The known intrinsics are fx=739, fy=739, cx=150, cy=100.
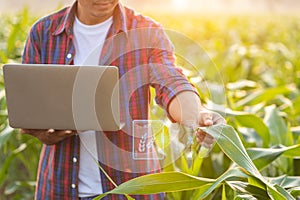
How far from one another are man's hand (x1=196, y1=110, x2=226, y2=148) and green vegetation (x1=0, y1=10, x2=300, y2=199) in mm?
25

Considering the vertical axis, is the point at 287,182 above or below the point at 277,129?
below

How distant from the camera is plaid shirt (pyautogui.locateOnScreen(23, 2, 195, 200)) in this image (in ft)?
7.62

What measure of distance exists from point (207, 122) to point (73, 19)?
0.60 m

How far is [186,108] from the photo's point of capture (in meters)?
2.16

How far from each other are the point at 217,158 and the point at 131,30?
1171 mm

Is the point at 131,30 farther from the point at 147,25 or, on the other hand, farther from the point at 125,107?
the point at 125,107

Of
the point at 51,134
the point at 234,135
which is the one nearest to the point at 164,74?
the point at 234,135

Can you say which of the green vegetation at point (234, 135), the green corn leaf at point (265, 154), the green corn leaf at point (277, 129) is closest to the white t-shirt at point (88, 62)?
the green vegetation at point (234, 135)

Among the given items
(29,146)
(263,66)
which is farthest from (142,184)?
(263,66)

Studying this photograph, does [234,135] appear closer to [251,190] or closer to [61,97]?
[251,190]

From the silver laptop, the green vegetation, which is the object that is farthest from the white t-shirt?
the green vegetation

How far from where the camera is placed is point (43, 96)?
2191 millimetres

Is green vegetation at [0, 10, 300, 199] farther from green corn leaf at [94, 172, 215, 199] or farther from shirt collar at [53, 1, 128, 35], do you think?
shirt collar at [53, 1, 128, 35]

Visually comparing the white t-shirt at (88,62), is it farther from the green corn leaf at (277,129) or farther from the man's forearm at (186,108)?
the green corn leaf at (277,129)
